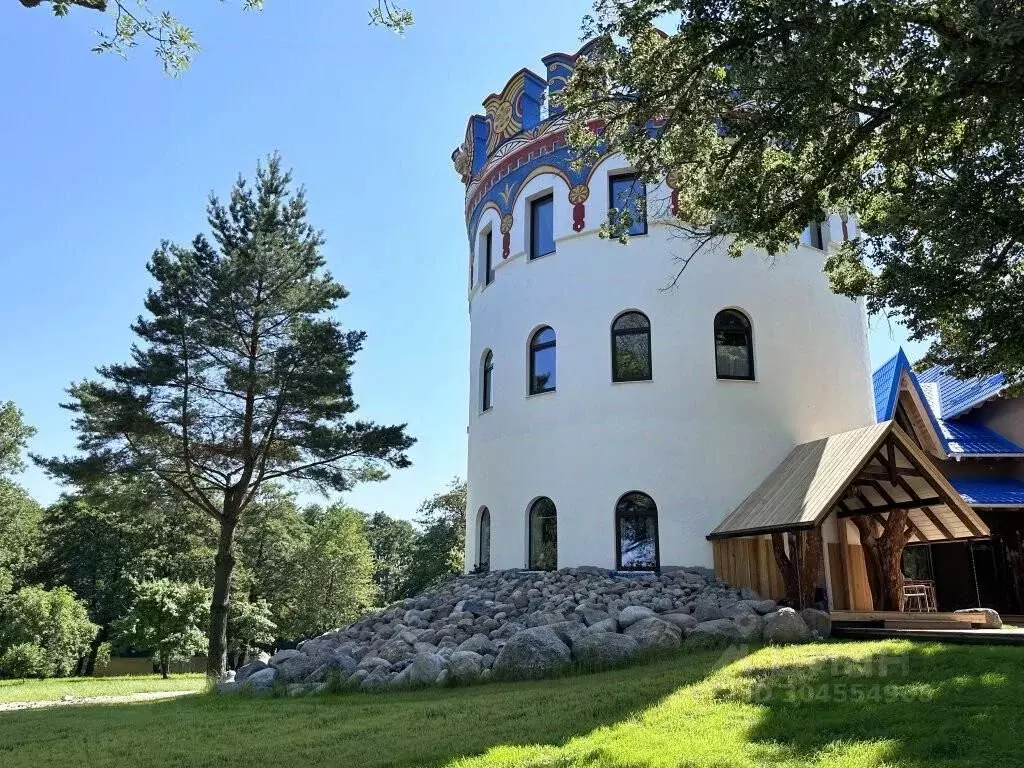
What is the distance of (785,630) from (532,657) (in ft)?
10.9

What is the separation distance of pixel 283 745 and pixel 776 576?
8.69 metres

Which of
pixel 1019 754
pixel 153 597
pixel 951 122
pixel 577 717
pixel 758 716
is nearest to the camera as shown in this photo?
pixel 1019 754

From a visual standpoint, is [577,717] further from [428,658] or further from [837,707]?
[428,658]

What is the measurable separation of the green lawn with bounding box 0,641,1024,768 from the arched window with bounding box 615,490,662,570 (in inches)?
198

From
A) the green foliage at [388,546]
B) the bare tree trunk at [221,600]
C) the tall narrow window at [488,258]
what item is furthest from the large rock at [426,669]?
the green foliage at [388,546]

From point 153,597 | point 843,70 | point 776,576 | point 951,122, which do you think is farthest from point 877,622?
point 153,597

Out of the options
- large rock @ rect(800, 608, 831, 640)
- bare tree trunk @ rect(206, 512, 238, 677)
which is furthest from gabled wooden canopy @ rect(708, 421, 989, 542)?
bare tree trunk @ rect(206, 512, 238, 677)

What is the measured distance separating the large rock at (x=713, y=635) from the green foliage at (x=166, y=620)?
22.0 meters

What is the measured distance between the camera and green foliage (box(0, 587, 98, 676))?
3100 cm

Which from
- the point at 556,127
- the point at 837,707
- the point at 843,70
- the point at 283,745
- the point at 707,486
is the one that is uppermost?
the point at 556,127

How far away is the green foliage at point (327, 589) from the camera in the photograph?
4512 centimetres

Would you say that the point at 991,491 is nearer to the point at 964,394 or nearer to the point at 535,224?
the point at 964,394

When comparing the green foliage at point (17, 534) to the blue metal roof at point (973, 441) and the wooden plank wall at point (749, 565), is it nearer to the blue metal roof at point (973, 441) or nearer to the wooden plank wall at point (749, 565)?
the wooden plank wall at point (749, 565)

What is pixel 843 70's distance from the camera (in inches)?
315
